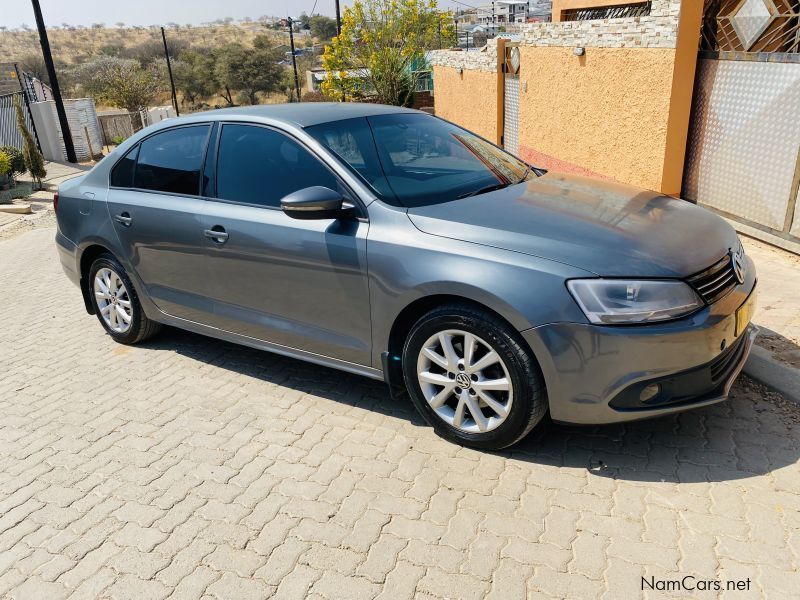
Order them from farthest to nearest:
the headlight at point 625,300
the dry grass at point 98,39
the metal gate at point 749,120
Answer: the dry grass at point 98,39, the metal gate at point 749,120, the headlight at point 625,300

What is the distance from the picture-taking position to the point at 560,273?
9.85 ft

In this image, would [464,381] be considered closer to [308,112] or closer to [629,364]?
[629,364]

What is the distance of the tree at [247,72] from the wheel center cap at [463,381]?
5381 centimetres

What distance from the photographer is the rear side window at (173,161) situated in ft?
14.5

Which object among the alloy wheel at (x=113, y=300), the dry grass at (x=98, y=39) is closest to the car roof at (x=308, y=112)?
the alloy wheel at (x=113, y=300)

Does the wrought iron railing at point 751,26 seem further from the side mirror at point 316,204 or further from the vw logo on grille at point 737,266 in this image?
the side mirror at point 316,204

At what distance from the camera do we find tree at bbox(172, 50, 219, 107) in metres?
55.2

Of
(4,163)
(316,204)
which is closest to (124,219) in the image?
(316,204)

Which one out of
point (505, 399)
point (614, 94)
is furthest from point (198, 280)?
point (614, 94)

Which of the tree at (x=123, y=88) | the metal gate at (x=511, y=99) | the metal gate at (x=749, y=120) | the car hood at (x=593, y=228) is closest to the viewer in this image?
the car hood at (x=593, y=228)

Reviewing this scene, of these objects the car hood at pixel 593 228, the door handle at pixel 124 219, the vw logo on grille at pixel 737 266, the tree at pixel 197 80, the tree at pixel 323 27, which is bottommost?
the tree at pixel 197 80

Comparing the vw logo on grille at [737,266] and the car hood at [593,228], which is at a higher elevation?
the car hood at [593,228]

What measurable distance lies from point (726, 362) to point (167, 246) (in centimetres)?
346

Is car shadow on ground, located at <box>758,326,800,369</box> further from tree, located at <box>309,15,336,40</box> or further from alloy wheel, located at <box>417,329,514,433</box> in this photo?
tree, located at <box>309,15,336,40</box>
